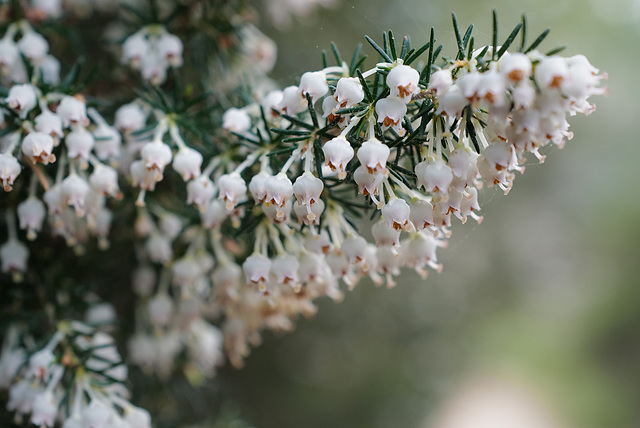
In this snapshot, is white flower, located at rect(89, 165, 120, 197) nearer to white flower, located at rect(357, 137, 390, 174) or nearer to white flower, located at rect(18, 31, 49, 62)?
white flower, located at rect(18, 31, 49, 62)

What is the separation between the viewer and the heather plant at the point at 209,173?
60 centimetres

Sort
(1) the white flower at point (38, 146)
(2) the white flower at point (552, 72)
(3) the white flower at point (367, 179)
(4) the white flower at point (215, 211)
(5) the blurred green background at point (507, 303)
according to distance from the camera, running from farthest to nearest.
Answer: (5) the blurred green background at point (507, 303) → (4) the white flower at point (215, 211) → (1) the white flower at point (38, 146) → (3) the white flower at point (367, 179) → (2) the white flower at point (552, 72)

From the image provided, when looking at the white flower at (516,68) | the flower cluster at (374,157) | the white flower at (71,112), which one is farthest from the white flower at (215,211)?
the white flower at (516,68)

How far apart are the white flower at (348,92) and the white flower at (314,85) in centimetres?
5

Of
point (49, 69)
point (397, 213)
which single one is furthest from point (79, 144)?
point (397, 213)

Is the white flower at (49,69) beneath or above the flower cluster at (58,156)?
above

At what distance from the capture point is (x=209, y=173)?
2.84ft

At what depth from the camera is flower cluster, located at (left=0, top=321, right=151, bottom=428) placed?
2.62 feet

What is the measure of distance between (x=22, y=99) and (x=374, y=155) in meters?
0.50

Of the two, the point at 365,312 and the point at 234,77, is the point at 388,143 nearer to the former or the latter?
the point at 234,77

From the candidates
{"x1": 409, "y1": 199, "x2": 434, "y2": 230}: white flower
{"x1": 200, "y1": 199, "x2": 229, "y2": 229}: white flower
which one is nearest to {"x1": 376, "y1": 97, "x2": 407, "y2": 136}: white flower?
{"x1": 409, "y1": 199, "x2": 434, "y2": 230}: white flower

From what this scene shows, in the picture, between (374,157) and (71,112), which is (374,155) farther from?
(71,112)

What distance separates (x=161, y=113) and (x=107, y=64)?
0.44m

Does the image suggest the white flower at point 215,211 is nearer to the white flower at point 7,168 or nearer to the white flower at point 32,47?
the white flower at point 7,168
